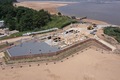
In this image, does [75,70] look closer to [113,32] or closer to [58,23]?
[113,32]

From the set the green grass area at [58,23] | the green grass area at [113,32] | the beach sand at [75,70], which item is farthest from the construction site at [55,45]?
the green grass area at [58,23]

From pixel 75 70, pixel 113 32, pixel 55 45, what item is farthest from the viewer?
pixel 113 32

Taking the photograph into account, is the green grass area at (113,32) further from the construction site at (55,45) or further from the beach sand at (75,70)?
the beach sand at (75,70)

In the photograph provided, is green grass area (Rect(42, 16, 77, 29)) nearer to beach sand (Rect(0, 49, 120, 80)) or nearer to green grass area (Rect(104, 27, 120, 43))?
green grass area (Rect(104, 27, 120, 43))

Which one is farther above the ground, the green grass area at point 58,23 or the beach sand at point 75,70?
the green grass area at point 58,23

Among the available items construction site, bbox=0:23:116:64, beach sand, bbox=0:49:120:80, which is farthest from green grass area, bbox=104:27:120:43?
beach sand, bbox=0:49:120:80

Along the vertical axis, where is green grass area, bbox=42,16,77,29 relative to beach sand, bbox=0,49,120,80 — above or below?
above

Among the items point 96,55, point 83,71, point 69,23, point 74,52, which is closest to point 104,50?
point 96,55

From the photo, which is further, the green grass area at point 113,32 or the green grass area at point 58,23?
the green grass area at point 58,23

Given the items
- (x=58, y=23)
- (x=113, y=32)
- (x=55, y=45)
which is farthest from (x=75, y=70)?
(x=58, y=23)
